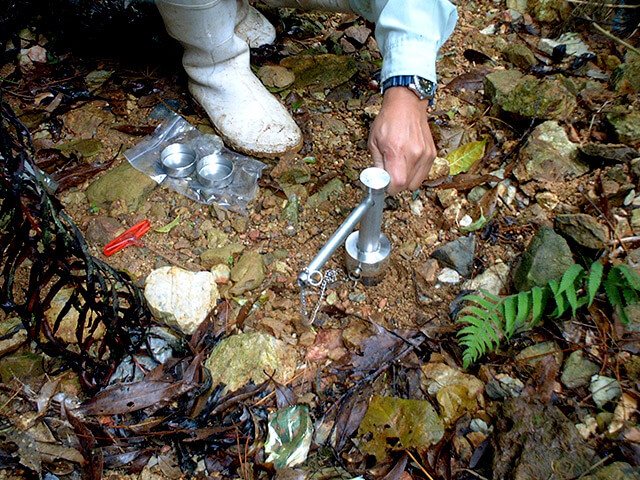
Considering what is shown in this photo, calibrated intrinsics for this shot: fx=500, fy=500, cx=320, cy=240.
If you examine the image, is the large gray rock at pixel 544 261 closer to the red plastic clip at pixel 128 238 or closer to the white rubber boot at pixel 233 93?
the white rubber boot at pixel 233 93

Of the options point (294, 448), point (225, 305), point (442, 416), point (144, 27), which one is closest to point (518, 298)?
point (442, 416)

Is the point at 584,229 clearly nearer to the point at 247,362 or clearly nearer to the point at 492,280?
the point at 492,280

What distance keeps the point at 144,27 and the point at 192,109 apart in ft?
2.06

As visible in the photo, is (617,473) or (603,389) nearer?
(617,473)

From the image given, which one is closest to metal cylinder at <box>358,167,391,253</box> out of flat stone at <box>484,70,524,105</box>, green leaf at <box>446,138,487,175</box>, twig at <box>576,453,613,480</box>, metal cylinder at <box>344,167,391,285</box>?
metal cylinder at <box>344,167,391,285</box>

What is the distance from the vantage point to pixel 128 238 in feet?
6.66

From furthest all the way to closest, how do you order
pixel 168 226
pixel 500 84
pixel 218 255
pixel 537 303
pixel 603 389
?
pixel 500 84, pixel 168 226, pixel 218 255, pixel 537 303, pixel 603 389

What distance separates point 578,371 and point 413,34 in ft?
4.16

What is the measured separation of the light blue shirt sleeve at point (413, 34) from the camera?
1797mm

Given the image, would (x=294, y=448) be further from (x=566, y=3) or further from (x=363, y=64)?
(x=566, y=3)

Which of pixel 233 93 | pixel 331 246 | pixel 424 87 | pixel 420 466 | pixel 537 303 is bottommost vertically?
pixel 420 466

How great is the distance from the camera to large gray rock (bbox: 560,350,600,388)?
Answer: 1526 millimetres

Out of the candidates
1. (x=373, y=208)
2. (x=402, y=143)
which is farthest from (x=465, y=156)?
(x=373, y=208)

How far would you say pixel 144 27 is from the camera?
2.77m
